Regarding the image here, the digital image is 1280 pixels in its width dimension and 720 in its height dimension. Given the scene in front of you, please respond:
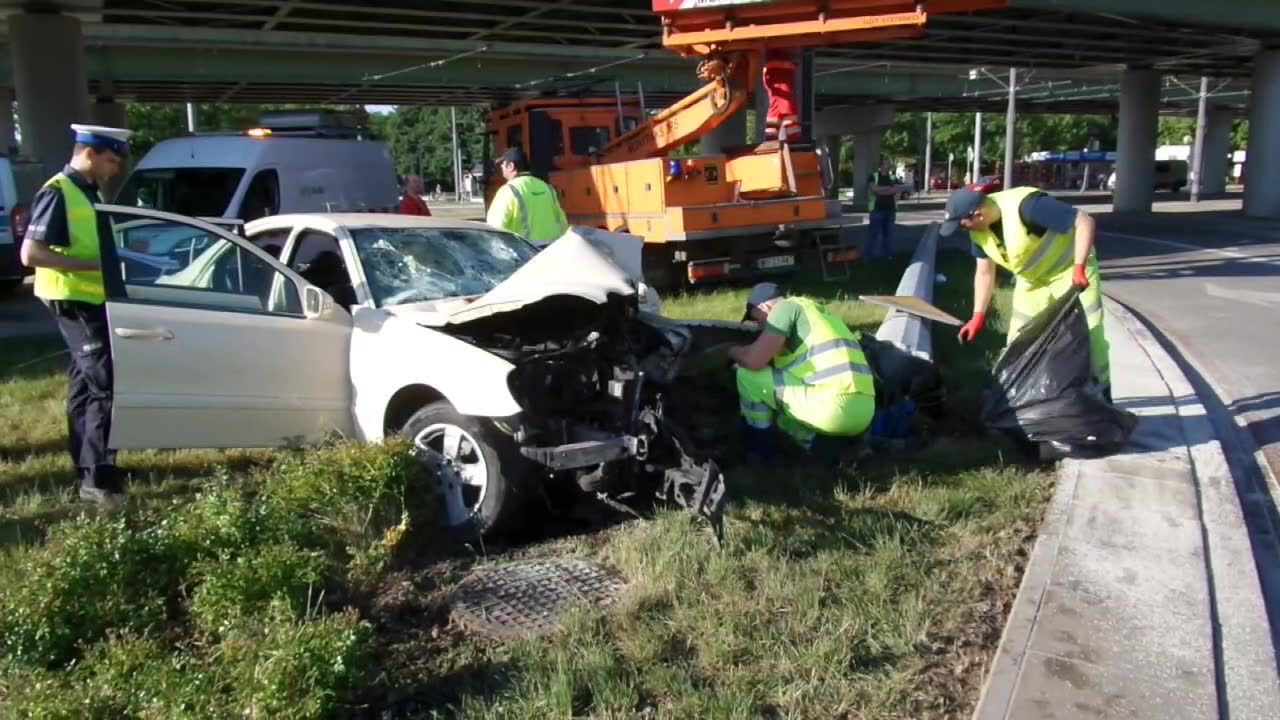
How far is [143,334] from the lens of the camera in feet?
16.3

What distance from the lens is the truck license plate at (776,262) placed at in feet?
39.8

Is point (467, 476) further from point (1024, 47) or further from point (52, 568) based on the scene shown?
point (1024, 47)

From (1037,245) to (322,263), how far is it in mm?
4173

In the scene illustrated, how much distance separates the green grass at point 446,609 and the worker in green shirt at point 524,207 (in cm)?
346

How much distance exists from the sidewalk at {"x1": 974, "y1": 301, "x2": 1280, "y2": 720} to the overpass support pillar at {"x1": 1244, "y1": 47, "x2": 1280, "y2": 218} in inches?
1052

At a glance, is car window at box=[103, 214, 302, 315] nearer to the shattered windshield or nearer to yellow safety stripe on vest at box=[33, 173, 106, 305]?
yellow safety stripe on vest at box=[33, 173, 106, 305]

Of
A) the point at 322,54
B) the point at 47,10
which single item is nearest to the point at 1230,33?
the point at 322,54

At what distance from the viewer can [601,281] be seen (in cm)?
455

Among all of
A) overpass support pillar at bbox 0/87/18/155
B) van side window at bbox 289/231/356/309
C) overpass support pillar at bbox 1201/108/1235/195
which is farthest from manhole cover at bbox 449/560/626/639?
overpass support pillar at bbox 1201/108/1235/195

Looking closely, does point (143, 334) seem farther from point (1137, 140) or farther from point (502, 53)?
point (1137, 140)

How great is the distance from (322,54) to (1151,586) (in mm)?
29101

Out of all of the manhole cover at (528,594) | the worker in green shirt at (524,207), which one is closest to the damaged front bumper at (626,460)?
the manhole cover at (528,594)

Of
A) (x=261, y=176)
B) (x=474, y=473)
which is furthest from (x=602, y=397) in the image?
(x=261, y=176)

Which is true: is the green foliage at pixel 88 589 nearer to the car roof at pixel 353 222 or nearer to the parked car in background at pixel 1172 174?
the car roof at pixel 353 222
